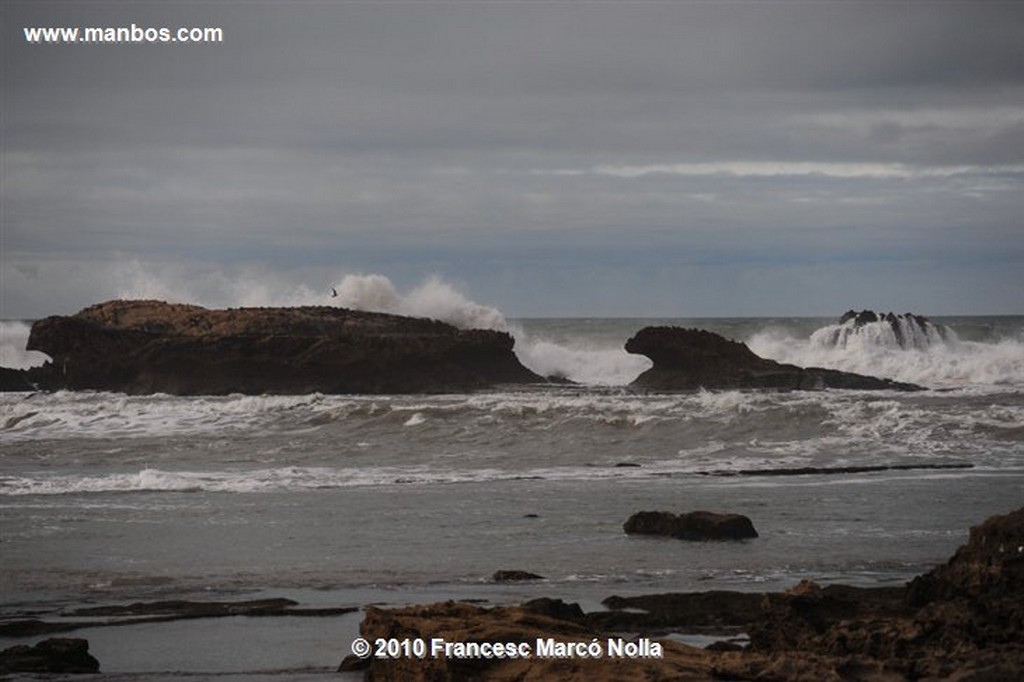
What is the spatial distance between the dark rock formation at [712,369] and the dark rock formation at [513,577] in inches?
913

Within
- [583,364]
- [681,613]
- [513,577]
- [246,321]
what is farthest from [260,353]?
[681,613]

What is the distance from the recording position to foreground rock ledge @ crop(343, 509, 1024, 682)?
8273 mm

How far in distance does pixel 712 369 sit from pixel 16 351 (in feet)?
105

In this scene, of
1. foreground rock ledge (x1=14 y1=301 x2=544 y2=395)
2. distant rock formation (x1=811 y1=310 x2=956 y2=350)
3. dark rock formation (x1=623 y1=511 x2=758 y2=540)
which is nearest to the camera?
dark rock formation (x1=623 y1=511 x2=758 y2=540)

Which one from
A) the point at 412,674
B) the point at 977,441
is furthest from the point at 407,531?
the point at 977,441

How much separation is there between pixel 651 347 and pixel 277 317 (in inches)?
433

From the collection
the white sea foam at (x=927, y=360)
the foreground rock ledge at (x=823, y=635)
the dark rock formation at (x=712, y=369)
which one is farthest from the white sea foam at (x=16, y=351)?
the foreground rock ledge at (x=823, y=635)

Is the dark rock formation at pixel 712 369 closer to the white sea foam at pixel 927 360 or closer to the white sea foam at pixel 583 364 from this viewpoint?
the white sea foam at pixel 927 360

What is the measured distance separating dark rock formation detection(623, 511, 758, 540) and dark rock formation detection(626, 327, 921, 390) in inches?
793

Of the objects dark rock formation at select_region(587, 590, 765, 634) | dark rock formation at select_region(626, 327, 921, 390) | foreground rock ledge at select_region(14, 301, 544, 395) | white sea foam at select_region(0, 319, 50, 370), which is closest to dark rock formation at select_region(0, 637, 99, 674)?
dark rock formation at select_region(587, 590, 765, 634)

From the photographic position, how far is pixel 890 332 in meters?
52.0

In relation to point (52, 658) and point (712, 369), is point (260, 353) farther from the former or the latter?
point (52, 658)

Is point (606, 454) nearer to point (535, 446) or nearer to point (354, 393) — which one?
point (535, 446)

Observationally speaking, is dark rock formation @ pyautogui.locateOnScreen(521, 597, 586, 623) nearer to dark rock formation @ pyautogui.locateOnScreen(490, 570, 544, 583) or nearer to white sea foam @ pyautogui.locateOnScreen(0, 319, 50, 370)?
dark rock formation @ pyautogui.locateOnScreen(490, 570, 544, 583)
